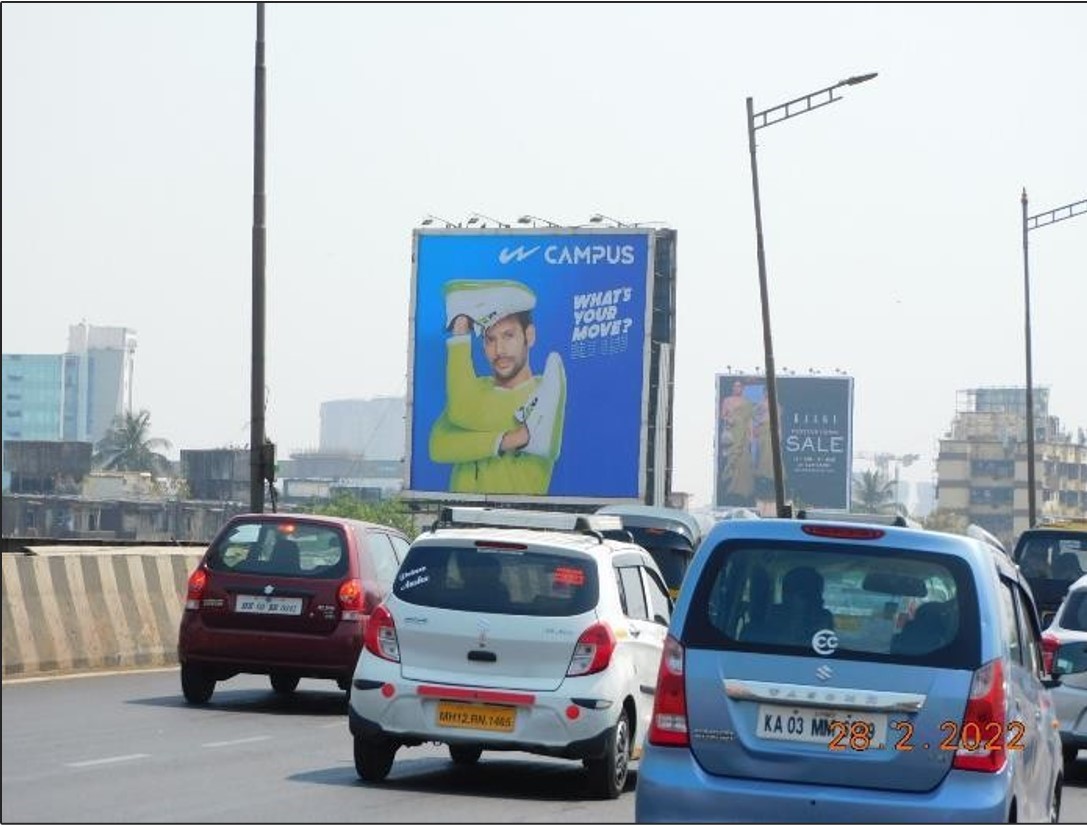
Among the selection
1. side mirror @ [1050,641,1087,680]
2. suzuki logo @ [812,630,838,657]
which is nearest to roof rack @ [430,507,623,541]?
side mirror @ [1050,641,1087,680]

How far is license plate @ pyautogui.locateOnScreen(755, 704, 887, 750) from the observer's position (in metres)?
10.1

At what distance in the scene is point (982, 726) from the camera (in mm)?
10062

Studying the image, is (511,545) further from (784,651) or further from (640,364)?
(640,364)

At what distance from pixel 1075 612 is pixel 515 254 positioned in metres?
40.8

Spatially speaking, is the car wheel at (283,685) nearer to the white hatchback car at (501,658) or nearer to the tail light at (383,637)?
the white hatchback car at (501,658)

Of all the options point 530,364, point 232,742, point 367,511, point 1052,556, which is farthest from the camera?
point 367,511

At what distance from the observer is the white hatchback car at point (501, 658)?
14672 millimetres

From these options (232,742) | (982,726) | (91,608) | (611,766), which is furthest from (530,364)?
(982,726)

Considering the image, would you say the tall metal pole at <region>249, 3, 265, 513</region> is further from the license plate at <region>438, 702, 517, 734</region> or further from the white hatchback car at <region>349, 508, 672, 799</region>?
the license plate at <region>438, 702, 517, 734</region>

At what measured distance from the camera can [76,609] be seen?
75.1 feet

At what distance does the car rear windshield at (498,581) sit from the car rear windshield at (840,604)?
4507 mm

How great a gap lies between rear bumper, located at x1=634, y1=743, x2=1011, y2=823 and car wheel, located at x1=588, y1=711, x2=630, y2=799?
4559 mm

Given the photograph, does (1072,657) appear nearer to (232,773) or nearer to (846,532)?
(232,773)

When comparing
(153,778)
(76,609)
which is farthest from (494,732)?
(76,609)
